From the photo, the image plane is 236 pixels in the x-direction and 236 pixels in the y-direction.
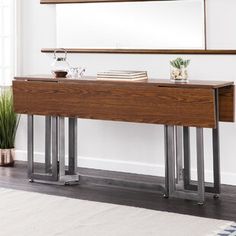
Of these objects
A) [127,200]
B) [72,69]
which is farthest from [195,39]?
[127,200]

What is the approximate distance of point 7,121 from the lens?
5547mm

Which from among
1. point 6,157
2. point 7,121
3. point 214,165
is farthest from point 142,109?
point 6,157

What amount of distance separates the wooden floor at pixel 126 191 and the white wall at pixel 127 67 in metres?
0.14

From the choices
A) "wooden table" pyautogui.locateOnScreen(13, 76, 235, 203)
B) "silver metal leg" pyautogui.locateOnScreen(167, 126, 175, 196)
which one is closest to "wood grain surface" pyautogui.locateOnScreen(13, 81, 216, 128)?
"wooden table" pyautogui.locateOnScreen(13, 76, 235, 203)

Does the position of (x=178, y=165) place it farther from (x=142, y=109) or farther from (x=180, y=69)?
(x=180, y=69)

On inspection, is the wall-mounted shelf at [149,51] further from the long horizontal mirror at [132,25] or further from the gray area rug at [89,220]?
the gray area rug at [89,220]

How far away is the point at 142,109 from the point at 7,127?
63.9 inches

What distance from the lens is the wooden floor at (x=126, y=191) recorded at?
164 inches

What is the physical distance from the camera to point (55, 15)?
5.47 meters

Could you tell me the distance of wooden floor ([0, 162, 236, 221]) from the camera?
416cm

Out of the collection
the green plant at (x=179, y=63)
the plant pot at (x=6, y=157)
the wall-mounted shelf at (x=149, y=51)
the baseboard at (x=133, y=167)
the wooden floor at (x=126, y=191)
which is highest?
the wall-mounted shelf at (x=149, y=51)

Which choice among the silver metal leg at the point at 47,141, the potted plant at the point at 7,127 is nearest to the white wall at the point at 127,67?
the potted plant at the point at 7,127

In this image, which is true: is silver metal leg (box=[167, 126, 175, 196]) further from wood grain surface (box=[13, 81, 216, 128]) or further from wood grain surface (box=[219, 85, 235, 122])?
wood grain surface (box=[219, 85, 235, 122])

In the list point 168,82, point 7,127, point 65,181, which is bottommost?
point 65,181
